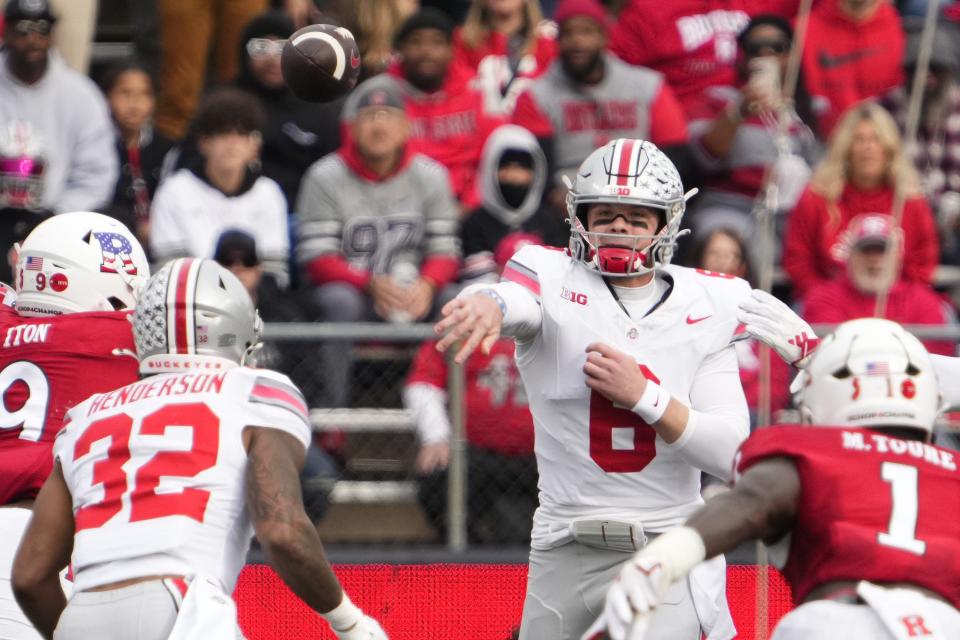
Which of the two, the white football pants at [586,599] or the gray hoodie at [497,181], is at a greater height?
the gray hoodie at [497,181]

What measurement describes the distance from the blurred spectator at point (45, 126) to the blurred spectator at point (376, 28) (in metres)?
1.52

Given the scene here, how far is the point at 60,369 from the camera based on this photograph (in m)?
5.31

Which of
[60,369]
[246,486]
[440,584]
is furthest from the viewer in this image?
[440,584]

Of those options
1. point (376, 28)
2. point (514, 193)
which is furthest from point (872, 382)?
point (376, 28)

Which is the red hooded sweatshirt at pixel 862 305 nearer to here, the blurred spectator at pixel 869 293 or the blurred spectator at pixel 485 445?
the blurred spectator at pixel 869 293

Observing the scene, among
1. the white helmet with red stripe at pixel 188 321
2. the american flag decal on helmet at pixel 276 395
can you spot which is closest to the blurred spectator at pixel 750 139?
the white helmet with red stripe at pixel 188 321

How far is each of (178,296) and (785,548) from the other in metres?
1.72

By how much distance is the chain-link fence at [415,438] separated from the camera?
7898mm

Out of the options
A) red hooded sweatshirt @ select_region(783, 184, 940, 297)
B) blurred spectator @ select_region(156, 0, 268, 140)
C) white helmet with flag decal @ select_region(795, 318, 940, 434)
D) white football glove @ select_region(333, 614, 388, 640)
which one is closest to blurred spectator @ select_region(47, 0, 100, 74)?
blurred spectator @ select_region(156, 0, 268, 140)

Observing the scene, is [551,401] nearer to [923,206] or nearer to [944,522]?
[944,522]

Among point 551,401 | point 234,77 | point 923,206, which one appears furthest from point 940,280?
point 551,401

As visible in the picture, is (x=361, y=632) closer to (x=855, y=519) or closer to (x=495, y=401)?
(x=855, y=519)

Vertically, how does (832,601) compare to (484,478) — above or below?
above

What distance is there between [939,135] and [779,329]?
4.99 metres
